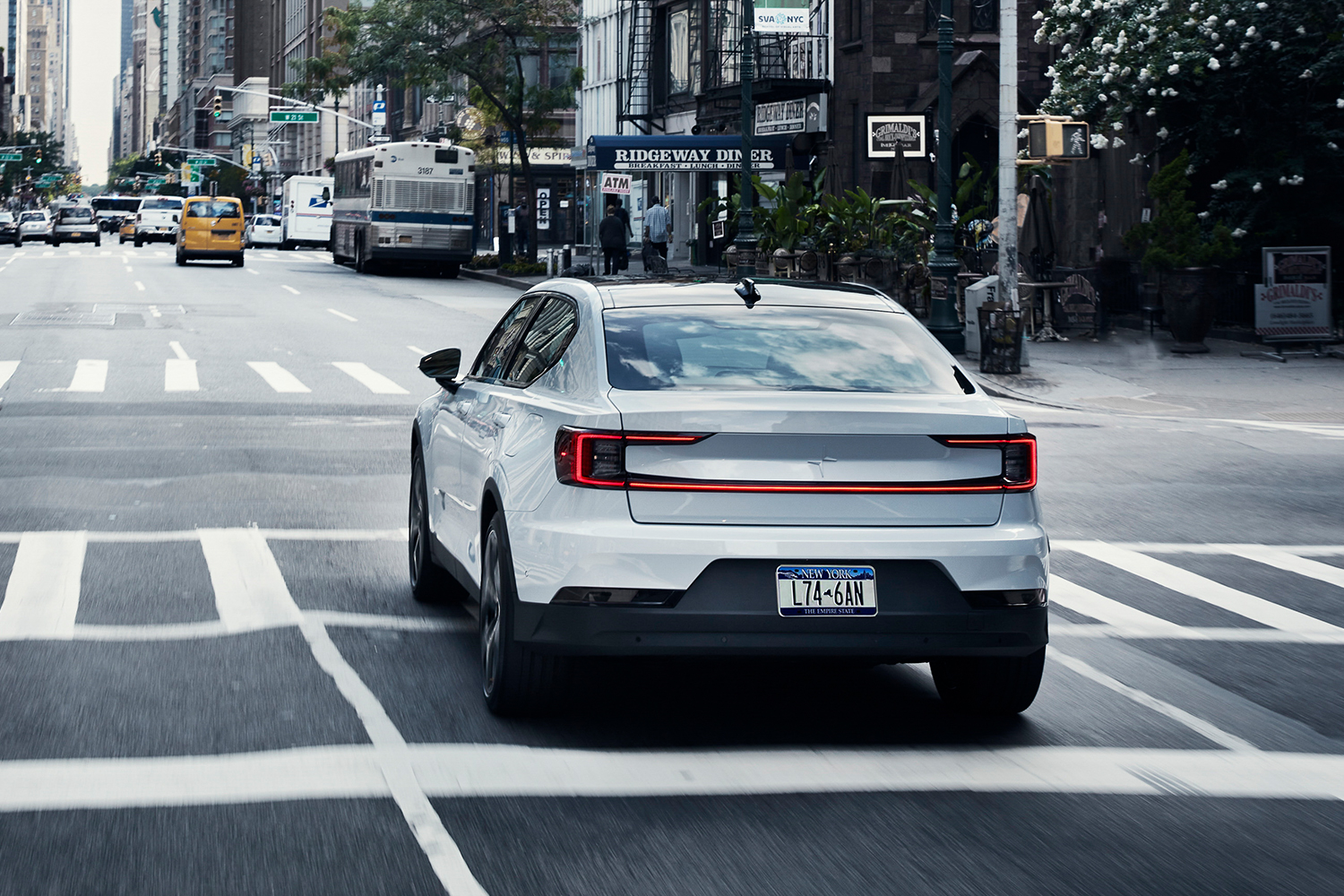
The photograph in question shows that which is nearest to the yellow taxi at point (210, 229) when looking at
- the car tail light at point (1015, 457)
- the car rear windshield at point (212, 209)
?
the car rear windshield at point (212, 209)

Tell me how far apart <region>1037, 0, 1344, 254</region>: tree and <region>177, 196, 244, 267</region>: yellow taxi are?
3356 centimetres

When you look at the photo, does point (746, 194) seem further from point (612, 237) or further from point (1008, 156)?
point (1008, 156)

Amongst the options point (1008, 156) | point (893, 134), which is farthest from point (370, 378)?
point (893, 134)

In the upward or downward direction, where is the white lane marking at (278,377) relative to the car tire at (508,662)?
upward

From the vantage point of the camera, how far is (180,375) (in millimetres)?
21094

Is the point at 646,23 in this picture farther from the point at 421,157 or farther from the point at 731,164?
the point at 731,164

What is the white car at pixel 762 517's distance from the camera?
233 inches

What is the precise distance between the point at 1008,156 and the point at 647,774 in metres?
18.9

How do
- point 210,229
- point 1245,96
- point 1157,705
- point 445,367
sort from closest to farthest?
point 1157,705 < point 445,367 < point 1245,96 < point 210,229

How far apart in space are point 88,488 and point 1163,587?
279 inches

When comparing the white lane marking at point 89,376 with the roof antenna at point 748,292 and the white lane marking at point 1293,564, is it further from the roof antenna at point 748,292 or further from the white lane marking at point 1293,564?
the roof antenna at point 748,292

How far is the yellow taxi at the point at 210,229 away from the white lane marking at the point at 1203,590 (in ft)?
157

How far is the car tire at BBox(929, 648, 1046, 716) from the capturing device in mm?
6520

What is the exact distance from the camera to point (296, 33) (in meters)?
155
